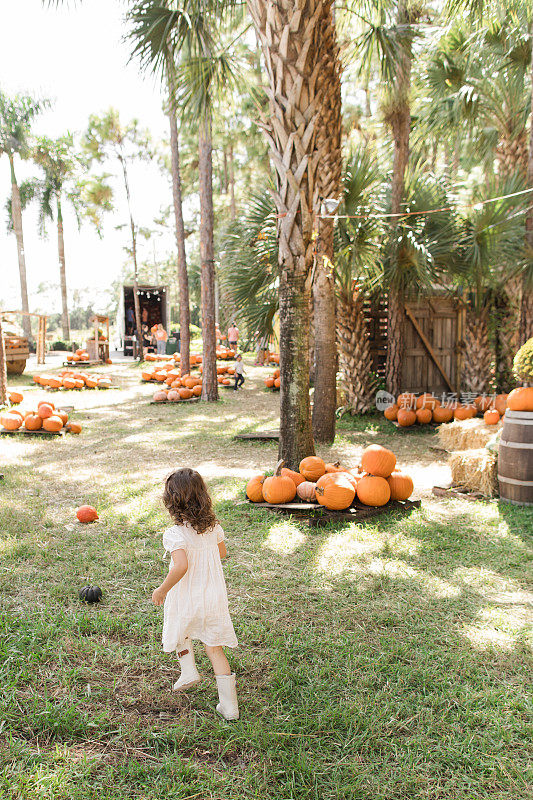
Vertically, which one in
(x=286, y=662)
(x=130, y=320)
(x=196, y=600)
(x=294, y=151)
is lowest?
(x=286, y=662)

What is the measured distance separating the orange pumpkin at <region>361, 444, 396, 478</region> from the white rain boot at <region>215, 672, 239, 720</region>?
3.05 meters

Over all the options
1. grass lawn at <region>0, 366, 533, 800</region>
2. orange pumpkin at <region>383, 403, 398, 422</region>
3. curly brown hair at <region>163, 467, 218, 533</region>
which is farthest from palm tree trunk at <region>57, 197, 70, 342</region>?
curly brown hair at <region>163, 467, 218, 533</region>

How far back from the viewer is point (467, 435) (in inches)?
295

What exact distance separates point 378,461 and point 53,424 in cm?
612

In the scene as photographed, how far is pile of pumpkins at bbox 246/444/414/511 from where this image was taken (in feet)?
Answer: 17.1

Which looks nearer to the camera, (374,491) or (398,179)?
(374,491)

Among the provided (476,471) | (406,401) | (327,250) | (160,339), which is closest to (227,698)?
(476,471)

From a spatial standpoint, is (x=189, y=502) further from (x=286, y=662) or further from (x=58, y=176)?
(x=58, y=176)

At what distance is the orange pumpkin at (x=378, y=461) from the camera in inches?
207

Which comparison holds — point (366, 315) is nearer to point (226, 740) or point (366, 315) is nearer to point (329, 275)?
point (329, 275)

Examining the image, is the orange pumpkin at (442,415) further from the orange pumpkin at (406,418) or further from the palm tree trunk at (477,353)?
the palm tree trunk at (477,353)

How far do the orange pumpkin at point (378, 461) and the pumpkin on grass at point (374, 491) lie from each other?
7cm

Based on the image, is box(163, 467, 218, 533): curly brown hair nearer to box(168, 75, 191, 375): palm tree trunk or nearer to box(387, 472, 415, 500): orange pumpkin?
box(387, 472, 415, 500): orange pumpkin

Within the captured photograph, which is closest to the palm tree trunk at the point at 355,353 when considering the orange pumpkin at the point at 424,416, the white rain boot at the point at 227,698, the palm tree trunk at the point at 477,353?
the orange pumpkin at the point at 424,416
